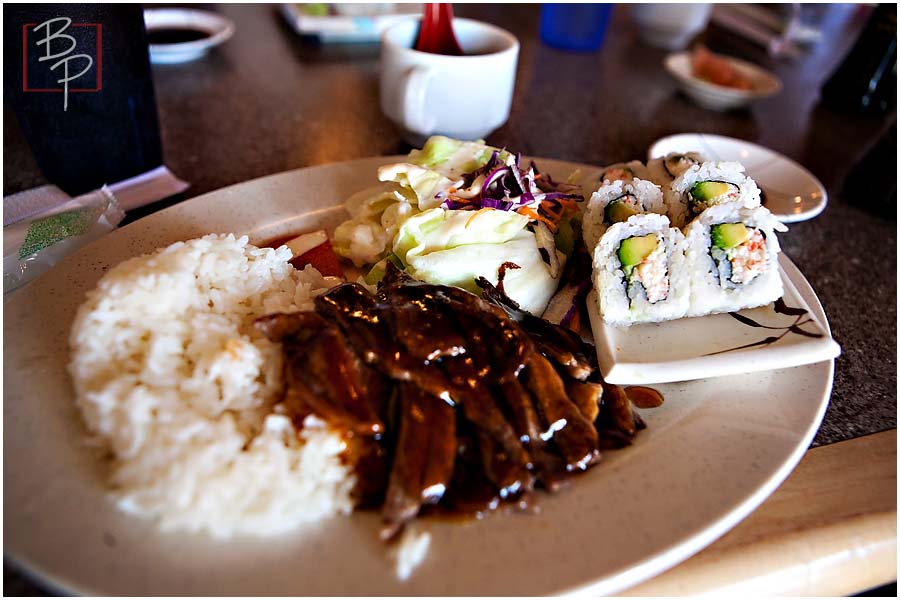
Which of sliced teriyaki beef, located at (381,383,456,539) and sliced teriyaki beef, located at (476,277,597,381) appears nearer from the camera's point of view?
sliced teriyaki beef, located at (381,383,456,539)

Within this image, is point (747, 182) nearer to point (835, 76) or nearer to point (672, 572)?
point (672, 572)

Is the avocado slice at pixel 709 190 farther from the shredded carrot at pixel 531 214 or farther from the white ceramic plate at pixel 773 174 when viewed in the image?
the white ceramic plate at pixel 773 174

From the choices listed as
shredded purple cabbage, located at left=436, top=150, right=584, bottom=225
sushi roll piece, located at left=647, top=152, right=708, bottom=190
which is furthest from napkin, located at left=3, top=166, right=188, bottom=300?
sushi roll piece, located at left=647, top=152, right=708, bottom=190

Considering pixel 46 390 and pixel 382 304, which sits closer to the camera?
pixel 46 390

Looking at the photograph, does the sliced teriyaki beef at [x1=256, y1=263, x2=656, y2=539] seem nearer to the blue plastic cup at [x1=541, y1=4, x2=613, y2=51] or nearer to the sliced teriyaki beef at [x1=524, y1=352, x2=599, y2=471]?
the sliced teriyaki beef at [x1=524, y1=352, x2=599, y2=471]

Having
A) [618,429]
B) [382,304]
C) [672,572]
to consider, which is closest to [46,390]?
[382,304]

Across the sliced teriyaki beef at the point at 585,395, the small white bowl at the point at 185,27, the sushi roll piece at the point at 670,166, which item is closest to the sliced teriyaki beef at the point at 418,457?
the sliced teriyaki beef at the point at 585,395

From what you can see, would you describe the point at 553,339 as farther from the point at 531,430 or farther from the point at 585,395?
the point at 531,430
